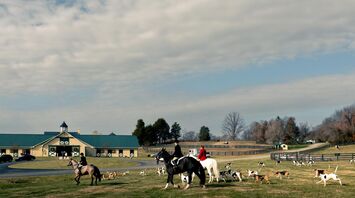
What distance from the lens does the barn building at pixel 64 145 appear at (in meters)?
96.5

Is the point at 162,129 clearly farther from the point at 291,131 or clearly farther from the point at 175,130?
the point at 291,131

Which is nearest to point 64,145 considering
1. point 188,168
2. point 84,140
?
point 84,140

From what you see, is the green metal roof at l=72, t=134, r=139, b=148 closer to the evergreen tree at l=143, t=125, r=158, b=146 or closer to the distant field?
the evergreen tree at l=143, t=125, r=158, b=146

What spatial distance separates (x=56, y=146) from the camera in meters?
97.2

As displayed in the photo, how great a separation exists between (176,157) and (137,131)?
116 meters

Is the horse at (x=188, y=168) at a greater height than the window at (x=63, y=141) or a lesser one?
lesser

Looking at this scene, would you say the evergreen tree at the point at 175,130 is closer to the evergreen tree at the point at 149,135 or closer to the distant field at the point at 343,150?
the evergreen tree at the point at 149,135

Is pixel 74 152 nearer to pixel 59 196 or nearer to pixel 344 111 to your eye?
pixel 59 196

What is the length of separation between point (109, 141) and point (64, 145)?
12006mm

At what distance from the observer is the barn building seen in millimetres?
96500

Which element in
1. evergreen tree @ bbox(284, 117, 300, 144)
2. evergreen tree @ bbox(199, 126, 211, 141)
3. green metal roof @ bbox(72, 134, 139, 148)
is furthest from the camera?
evergreen tree @ bbox(199, 126, 211, 141)

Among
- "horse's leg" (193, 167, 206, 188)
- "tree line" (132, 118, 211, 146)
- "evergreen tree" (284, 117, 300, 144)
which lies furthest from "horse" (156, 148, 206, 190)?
"evergreen tree" (284, 117, 300, 144)

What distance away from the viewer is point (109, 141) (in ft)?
338

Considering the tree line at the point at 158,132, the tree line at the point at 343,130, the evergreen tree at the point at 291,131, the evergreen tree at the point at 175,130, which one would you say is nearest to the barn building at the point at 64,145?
the tree line at the point at 158,132
